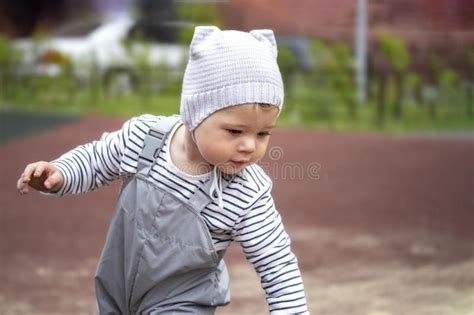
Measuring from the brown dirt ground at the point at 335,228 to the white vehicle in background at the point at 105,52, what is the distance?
5.20 ft

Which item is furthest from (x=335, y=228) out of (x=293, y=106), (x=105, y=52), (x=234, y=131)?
(x=105, y=52)

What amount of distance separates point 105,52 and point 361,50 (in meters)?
2.73

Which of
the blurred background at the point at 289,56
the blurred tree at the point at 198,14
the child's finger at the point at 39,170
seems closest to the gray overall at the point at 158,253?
the child's finger at the point at 39,170

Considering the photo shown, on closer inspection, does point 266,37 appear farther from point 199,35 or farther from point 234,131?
point 234,131

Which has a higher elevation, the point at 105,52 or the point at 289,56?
the point at 105,52

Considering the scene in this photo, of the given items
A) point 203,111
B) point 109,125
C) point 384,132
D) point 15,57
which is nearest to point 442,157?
point 384,132

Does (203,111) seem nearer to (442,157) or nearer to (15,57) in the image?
(442,157)

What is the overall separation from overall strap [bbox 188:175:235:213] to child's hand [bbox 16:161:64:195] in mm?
397

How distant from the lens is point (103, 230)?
19.2 ft

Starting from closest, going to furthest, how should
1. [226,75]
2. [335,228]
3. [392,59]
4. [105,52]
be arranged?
[226,75], [335,228], [392,59], [105,52]

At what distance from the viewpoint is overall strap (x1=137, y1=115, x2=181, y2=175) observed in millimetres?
2605

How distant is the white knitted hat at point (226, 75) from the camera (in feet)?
7.91

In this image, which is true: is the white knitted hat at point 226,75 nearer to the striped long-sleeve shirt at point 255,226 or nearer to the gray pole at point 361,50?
the striped long-sleeve shirt at point 255,226

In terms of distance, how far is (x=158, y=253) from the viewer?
2.51 meters
